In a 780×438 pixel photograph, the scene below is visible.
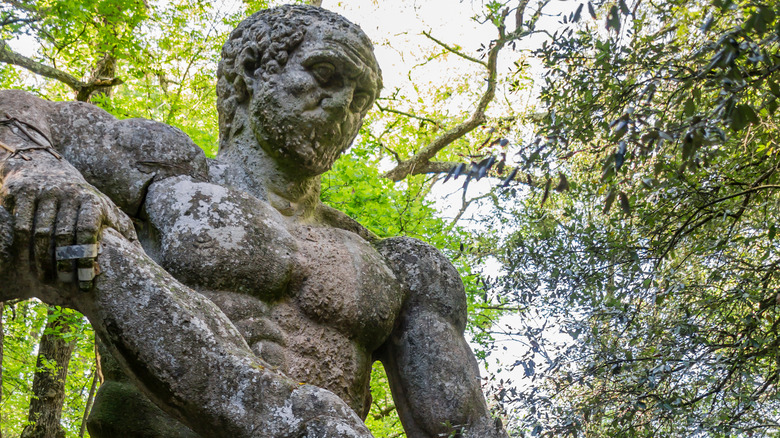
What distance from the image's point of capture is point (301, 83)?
3746 mm

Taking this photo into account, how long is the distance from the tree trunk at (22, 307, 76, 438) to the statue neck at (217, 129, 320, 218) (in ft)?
21.8

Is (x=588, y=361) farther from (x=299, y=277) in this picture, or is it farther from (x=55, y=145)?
(x=55, y=145)

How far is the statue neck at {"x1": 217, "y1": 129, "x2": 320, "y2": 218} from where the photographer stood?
384 cm

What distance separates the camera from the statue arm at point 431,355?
3.74 metres

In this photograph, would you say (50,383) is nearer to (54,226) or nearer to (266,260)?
(266,260)

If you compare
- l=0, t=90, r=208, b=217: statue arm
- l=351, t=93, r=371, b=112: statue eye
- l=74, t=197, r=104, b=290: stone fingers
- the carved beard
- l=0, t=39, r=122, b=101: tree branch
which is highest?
l=0, t=39, r=122, b=101: tree branch

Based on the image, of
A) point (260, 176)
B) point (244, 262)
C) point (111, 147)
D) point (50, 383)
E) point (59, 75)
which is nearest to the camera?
point (244, 262)

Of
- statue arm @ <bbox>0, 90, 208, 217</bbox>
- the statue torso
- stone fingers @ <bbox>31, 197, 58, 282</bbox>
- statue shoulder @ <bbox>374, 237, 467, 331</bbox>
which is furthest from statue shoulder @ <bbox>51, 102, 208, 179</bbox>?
statue shoulder @ <bbox>374, 237, 467, 331</bbox>

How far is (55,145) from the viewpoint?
11.0ft

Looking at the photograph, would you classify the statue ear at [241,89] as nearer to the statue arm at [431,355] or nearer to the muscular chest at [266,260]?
the muscular chest at [266,260]

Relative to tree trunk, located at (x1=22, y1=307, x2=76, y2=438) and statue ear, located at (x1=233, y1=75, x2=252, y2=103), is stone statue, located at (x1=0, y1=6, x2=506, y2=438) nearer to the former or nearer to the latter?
statue ear, located at (x1=233, y1=75, x2=252, y2=103)

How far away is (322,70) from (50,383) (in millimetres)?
8520

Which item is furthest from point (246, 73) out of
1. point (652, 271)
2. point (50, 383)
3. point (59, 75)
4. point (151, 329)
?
point (59, 75)

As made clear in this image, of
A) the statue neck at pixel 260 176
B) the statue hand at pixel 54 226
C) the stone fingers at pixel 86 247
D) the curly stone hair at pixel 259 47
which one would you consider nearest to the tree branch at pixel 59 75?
the curly stone hair at pixel 259 47
